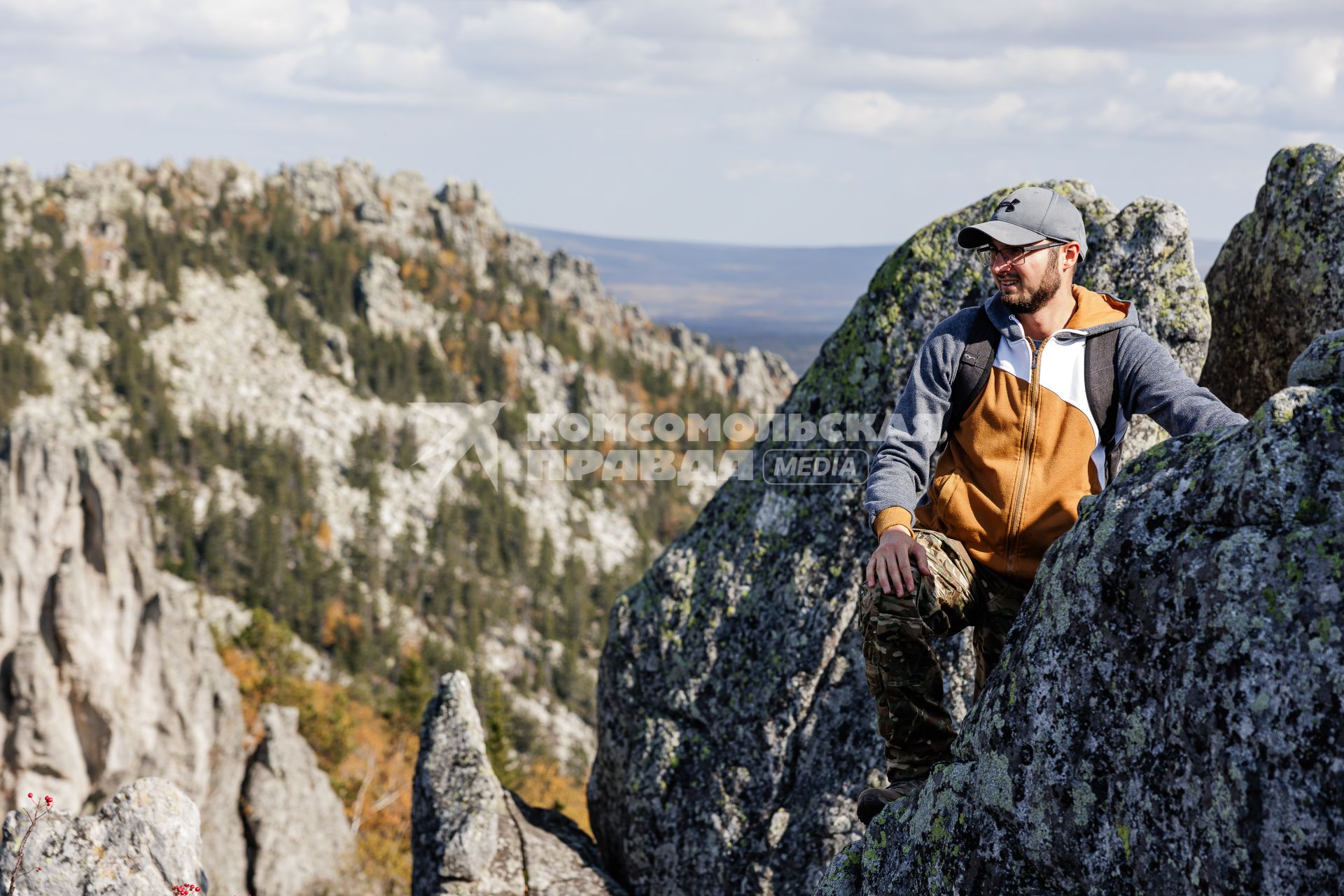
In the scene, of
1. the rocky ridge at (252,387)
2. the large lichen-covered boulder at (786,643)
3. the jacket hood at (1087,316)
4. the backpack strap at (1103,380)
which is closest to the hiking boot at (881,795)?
the backpack strap at (1103,380)

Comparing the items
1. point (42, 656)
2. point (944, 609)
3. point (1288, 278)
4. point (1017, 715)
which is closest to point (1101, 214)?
point (1288, 278)

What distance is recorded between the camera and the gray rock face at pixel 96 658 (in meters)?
41.5

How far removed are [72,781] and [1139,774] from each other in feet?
163

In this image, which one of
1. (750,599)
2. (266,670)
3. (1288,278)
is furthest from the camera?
(266,670)

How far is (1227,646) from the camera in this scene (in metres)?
3.95

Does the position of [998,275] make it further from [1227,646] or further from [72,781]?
[72,781]

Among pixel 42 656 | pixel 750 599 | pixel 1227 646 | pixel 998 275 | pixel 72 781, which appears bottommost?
pixel 72 781

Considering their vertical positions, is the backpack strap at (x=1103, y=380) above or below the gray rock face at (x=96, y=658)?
above

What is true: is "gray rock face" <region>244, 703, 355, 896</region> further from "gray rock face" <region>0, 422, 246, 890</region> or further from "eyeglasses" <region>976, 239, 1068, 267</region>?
"eyeglasses" <region>976, 239, 1068, 267</region>

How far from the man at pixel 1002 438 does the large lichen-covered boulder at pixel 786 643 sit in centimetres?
360

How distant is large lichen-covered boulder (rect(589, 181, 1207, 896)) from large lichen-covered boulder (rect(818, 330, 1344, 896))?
4.42 metres

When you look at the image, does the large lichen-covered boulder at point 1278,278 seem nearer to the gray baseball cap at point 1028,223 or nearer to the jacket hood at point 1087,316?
the jacket hood at point 1087,316

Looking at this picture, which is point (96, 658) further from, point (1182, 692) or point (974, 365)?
point (1182, 692)

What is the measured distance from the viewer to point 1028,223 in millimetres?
5684
